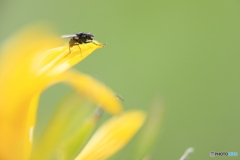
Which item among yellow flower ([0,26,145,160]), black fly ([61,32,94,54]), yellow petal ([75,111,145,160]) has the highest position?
black fly ([61,32,94,54])

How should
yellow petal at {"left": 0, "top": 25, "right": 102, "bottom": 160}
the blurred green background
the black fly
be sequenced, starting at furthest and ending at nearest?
the blurred green background < the black fly < yellow petal at {"left": 0, "top": 25, "right": 102, "bottom": 160}

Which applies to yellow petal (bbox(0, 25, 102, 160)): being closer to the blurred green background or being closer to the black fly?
the black fly

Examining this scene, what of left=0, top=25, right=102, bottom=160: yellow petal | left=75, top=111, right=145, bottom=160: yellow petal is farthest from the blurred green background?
left=0, top=25, right=102, bottom=160: yellow petal

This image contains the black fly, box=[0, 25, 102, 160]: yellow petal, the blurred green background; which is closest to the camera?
box=[0, 25, 102, 160]: yellow petal

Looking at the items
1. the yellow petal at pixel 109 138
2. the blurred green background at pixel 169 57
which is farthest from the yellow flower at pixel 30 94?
the blurred green background at pixel 169 57

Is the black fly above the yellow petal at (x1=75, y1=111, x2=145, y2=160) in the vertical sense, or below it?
above

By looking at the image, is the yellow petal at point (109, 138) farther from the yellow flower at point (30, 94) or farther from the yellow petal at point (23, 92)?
the yellow petal at point (23, 92)

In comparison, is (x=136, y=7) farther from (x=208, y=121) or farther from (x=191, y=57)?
(x=208, y=121)
